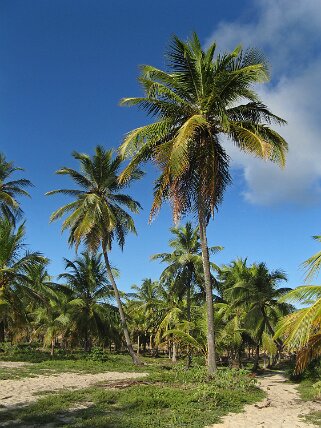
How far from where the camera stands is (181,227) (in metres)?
28.6

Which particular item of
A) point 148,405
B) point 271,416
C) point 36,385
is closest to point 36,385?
point 36,385

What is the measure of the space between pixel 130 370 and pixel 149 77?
646 inches

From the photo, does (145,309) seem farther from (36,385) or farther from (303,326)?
(303,326)

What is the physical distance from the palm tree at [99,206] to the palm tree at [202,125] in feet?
32.9

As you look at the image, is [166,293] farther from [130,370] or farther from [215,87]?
[215,87]

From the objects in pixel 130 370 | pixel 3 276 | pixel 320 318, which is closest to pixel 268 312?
pixel 130 370

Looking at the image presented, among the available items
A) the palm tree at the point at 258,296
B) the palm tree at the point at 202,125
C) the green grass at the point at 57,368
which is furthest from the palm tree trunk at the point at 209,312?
the palm tree at the point at 258,296

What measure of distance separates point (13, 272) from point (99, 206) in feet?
20.9

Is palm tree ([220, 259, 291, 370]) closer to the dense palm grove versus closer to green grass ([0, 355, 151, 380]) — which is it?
the dense palm grove

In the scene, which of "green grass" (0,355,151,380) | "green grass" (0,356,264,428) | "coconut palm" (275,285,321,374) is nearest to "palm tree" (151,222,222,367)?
"green grass" (0,355,151,380)

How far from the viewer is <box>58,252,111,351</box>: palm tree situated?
3198 cm

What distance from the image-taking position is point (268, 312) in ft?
113

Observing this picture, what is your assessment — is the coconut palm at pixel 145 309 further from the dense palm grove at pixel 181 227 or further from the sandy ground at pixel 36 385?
the sandy ground at pixel 36 385

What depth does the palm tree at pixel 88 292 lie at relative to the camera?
31984 millimetres
